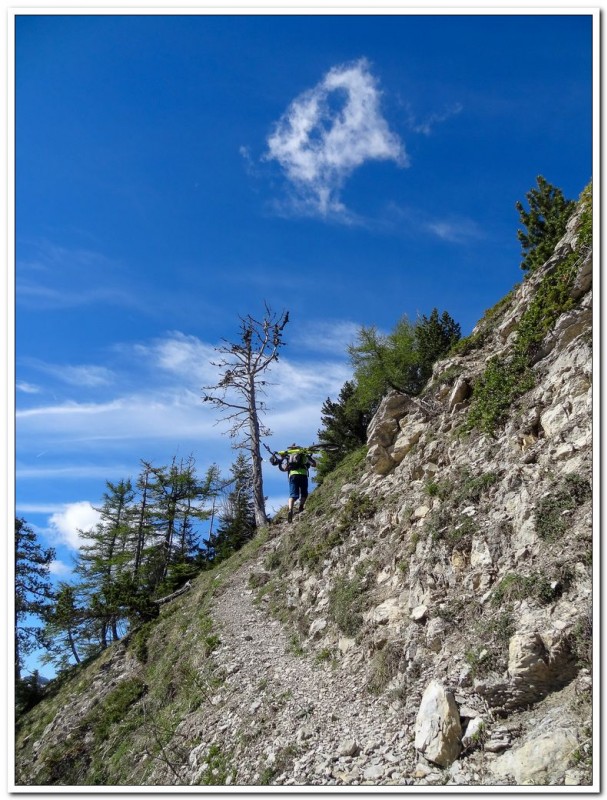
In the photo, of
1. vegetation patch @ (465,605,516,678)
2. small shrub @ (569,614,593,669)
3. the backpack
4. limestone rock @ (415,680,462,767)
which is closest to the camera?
small shrub @ (569,614,593,669)

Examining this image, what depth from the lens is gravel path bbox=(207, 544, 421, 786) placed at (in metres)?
6.05

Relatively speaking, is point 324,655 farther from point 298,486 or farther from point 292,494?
point 292,494

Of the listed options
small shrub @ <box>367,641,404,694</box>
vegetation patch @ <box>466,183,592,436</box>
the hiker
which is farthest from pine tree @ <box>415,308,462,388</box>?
small shrub @ <box>367,641,404,694</box>

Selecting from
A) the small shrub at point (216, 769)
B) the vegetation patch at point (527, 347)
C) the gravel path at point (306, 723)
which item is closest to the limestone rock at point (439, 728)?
the gravel path at point (306, 723)

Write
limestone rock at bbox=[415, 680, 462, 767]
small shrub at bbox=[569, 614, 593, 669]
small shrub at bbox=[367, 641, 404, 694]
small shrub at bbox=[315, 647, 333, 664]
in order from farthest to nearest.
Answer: small shrub at bbox=[315, 647, 333, 664], small shrub at bbox=[367, 641, 404, 694], limestone rock at bbox=[415, 680, 462, 767], small shrub at bbox=[569, 614, 593, 669]

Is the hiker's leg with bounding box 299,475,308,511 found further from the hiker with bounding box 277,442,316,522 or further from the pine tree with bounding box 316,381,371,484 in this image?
the pine tree with bounding box 316,381,371,484

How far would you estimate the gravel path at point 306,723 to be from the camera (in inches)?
238

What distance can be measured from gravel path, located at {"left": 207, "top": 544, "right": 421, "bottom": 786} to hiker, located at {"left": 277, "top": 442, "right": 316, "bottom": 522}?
23.8ft

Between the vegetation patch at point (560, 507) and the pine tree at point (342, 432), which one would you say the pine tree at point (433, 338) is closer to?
the pine tree at point (342, 432)

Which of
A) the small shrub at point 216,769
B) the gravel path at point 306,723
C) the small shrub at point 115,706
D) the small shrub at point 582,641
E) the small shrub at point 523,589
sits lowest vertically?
the small shrub at point 115,706

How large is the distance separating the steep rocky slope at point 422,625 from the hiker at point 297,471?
7.30 feet

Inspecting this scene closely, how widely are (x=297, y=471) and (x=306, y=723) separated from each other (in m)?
10.9
